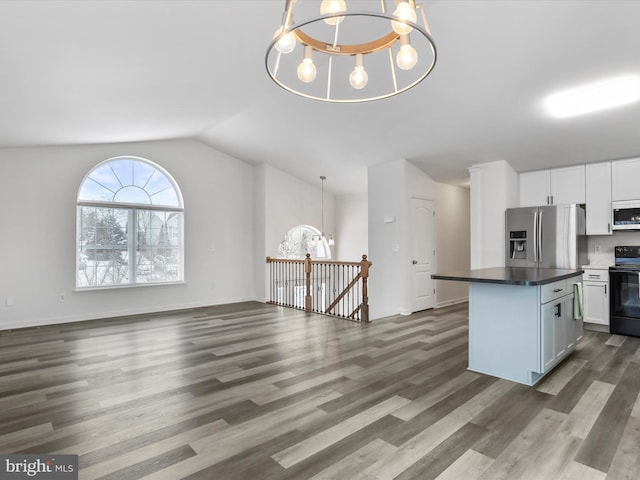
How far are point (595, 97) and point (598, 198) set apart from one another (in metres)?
1.98

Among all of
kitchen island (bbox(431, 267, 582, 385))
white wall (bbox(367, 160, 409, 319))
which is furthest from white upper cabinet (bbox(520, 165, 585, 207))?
kitchen island (bbox(431, 267, 582, 385))

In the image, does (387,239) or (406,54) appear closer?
(406,54)

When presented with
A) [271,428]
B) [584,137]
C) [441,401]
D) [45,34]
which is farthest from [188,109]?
[584,137]

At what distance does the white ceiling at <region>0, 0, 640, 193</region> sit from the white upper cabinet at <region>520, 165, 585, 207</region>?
0.17 metres

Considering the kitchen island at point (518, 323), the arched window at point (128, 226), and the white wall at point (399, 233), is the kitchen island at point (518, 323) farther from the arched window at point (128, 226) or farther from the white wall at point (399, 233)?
the arched window at point (128, 226)

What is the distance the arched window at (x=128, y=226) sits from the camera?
6133mm

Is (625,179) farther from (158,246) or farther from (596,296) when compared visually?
(158,246)

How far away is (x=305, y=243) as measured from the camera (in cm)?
923

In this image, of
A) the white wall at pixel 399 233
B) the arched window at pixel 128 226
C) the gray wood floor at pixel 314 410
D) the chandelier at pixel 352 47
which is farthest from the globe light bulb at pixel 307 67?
the arched window at pixel 128 226

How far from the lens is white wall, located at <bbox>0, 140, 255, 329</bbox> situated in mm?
5438

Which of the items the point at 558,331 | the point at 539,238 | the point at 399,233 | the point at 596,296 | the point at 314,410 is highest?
the point at 399,233

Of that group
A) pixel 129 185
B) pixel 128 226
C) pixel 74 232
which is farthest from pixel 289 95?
pixel 74 232

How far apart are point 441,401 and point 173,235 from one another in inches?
228

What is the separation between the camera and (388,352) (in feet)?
13.3
